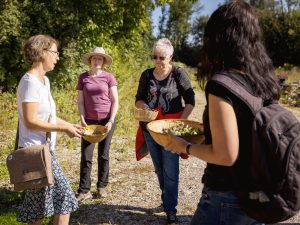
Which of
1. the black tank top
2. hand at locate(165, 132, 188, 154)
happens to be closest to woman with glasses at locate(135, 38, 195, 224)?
hand at locate(165, 132, 188, 154)

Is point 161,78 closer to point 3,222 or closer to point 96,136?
point 96,136

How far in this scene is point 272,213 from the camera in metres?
1.91

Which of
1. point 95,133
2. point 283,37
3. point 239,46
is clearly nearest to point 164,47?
point 95,133

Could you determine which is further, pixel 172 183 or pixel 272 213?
pixel 172 183

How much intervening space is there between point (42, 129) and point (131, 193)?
9.06 feet

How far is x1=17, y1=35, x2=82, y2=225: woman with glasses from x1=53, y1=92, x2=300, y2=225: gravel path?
148 cm

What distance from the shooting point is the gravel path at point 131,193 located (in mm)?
4758

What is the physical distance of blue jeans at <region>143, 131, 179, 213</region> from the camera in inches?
166

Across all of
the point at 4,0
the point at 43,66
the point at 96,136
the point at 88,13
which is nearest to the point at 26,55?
the point at 43,66

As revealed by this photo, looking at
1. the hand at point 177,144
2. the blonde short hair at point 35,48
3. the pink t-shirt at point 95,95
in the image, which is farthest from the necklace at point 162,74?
the hand at point 177,144

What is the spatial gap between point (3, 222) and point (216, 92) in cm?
346

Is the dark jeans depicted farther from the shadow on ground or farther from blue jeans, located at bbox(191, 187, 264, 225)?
blue jeans, located at bbox(191, 187, 264, 225)

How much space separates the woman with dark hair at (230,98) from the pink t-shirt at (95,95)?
3.00m

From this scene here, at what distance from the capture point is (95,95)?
4988 millimetres
